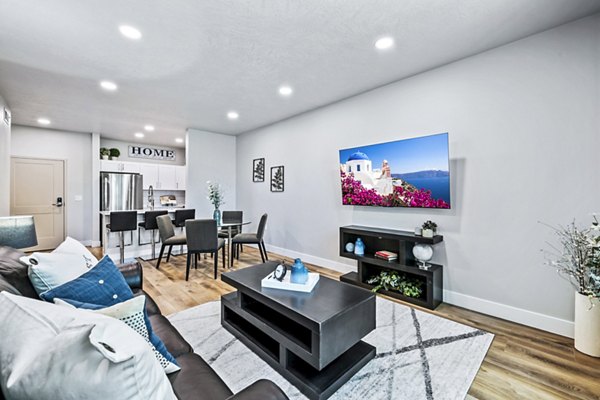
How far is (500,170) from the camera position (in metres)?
2.69

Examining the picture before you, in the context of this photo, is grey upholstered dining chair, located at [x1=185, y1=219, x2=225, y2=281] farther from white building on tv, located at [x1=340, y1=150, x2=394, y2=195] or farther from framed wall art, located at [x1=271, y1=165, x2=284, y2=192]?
white building on tv, located at [x1=340, y1=150, x2=394, y2=195]

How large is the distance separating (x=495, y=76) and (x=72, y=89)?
5.25m

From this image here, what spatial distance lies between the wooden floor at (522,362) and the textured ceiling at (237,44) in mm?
2743

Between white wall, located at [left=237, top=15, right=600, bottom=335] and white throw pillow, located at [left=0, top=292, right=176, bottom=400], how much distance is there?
10.2 feet

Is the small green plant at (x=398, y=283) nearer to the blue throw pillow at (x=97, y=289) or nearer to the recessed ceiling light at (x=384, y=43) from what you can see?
the recessed ceiling light at (x=384, y=43)

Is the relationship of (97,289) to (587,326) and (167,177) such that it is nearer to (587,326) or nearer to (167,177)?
(587,326)

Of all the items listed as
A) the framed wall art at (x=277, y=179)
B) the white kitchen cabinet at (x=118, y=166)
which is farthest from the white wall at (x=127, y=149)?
the framed wall art at (x=277, y=179)

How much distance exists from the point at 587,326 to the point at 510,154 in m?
1.55

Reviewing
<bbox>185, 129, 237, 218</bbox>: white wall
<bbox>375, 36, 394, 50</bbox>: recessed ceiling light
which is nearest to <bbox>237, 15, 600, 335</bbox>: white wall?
<bbox>375, 36, 394, 50</bbox>: recessed ceiling light

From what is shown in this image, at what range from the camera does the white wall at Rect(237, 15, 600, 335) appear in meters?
2.31

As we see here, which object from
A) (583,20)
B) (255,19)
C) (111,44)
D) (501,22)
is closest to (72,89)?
(111,44)

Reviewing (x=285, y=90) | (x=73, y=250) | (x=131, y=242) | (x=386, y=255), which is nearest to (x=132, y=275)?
(x=73, y=250)

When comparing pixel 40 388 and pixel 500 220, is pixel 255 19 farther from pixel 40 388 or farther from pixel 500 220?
→ pixel 500 220

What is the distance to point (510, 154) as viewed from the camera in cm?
263
